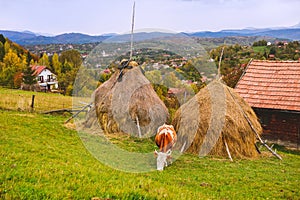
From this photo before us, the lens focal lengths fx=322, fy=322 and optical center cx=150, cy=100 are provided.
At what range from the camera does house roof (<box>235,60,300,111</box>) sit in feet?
58.9

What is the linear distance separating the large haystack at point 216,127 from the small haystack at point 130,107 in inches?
78.7

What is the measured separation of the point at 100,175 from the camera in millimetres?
6961

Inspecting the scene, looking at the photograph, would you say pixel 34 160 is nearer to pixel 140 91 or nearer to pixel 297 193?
pixel 297 193

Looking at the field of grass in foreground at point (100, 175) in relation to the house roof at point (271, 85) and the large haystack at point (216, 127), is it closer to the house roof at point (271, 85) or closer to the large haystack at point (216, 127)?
the large haystack at point (216, 127)

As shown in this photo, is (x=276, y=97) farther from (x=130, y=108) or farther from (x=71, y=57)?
(x=71, y=57)

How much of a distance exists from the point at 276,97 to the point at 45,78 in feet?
209

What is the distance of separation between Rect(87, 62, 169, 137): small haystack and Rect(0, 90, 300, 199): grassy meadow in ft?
3.23

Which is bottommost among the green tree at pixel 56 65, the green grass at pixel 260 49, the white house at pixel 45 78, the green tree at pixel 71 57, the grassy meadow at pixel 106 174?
the white house at pixel 45 78

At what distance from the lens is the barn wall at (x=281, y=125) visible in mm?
17578

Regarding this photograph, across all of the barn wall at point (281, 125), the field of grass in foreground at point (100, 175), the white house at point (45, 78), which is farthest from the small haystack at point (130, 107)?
the white house at point (45, 78)

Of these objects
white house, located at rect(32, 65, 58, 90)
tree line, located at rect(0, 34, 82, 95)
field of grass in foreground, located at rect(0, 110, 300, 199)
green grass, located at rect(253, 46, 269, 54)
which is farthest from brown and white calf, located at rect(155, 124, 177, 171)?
green grass, located at rect(253, 46, 269, 54)

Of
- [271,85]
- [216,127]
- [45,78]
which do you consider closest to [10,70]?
[45,78]

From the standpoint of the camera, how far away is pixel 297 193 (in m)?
8.83

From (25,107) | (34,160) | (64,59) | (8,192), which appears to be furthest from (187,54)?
(64,59)
